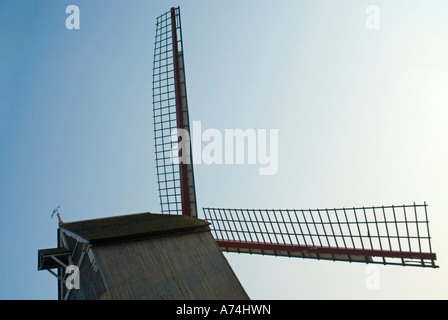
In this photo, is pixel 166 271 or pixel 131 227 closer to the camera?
pixel 166 271

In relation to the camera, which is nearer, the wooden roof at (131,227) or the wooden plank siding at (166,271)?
the wooden plank siding at (166,271)

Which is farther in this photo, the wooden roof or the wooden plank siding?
the wooden roof

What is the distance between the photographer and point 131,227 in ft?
53.3

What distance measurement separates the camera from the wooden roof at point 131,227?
47.9 feet

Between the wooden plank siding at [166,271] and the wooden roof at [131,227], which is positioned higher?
the wooden roof at [131,227]

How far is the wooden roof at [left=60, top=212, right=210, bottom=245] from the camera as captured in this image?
14.6 m

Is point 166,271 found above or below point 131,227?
below

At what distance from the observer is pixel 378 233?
14.0 meters

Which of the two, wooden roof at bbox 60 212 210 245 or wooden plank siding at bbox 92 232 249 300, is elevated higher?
wooden roof at bbox 60 212 210 245
